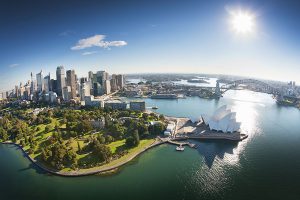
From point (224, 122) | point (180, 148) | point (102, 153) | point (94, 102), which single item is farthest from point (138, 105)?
point (102, 153)

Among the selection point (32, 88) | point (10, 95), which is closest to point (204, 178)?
point (32, 88)

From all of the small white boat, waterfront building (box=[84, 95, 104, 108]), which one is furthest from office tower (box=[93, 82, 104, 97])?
the small white boat

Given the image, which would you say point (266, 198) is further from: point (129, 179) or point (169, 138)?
point (169, 138)

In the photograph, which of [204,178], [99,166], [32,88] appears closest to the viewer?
[204,178]

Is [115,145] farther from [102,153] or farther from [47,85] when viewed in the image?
[47,85]

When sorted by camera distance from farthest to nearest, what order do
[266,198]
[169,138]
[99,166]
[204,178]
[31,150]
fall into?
[169,138] → [31,150] → [99,166] → [204,178] → [266,198]

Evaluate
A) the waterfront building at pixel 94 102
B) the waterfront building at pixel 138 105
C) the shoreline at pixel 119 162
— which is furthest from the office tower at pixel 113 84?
the shoreline at pixel 119 162

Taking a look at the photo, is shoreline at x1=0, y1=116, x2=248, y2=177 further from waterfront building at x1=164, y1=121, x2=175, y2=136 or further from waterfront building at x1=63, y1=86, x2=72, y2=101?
waterfront building at x1=63, y1=86, x2=72, y2=101
